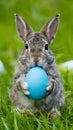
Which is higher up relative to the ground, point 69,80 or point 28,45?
point 28,45

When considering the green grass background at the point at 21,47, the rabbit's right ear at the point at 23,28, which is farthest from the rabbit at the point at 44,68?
the green grass background at the point at 21,47

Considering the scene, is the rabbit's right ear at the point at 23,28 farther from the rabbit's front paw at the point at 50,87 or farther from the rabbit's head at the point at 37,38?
the rabbit's front paw at the point at 50,87

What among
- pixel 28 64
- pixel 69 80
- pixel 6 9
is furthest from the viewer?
pixel 6 9

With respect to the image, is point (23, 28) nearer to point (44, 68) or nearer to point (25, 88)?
point (44, 68)

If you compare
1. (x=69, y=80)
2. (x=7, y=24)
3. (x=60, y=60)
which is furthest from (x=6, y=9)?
(x=69, y=80)

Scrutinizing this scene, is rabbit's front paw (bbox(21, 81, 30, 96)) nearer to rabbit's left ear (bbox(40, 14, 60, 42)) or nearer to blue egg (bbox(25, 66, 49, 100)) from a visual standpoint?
blue egg (bbox(25, 66, 49, 100))

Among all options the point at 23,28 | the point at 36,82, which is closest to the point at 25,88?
the point at 36,82

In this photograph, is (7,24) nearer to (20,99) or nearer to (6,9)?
(6,9)
